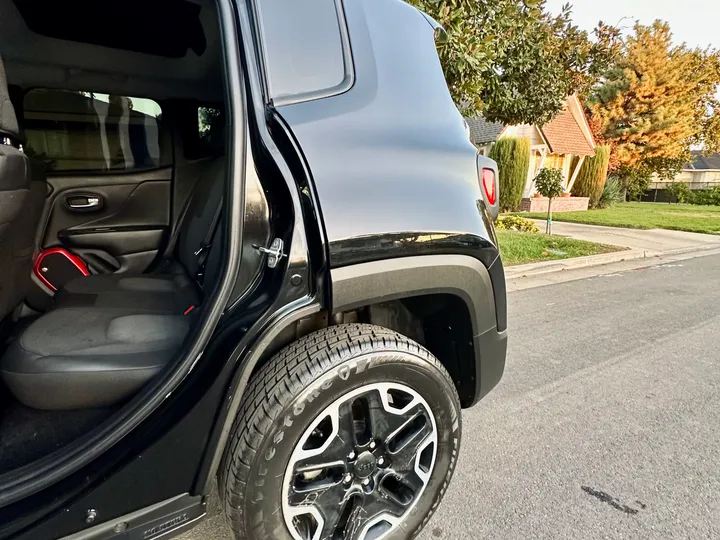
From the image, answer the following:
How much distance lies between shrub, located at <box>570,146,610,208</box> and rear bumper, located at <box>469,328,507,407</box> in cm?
1989

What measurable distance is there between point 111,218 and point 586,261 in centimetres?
690

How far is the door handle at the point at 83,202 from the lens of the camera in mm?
2812

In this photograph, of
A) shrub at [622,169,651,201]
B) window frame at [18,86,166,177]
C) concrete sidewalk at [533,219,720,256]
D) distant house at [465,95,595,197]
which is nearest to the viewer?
window frame at [18,86,166,177]

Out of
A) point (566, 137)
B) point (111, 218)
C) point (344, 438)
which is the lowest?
point (344, 438)

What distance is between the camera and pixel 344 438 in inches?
56.6

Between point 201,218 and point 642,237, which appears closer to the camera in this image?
point 201,218

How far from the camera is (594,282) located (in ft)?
19.7

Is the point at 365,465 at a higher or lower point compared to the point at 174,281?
lower

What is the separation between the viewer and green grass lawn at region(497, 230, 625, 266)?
279 inches

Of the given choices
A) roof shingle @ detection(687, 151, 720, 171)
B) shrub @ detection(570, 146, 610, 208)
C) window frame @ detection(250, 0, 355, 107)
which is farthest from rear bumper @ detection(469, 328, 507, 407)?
roof shingle @ detection(687, 151, 720, 171)

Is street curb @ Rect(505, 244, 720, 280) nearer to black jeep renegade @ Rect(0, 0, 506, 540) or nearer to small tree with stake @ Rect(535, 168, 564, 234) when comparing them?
small tree with stake @ Rect(535, 168, 564, 234)

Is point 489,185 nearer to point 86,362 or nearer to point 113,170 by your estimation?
point 86,362

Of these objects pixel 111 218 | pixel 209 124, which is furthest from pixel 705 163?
pixel 111 218

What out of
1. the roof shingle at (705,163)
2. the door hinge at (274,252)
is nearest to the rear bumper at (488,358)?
the door hinge at (274,252)
